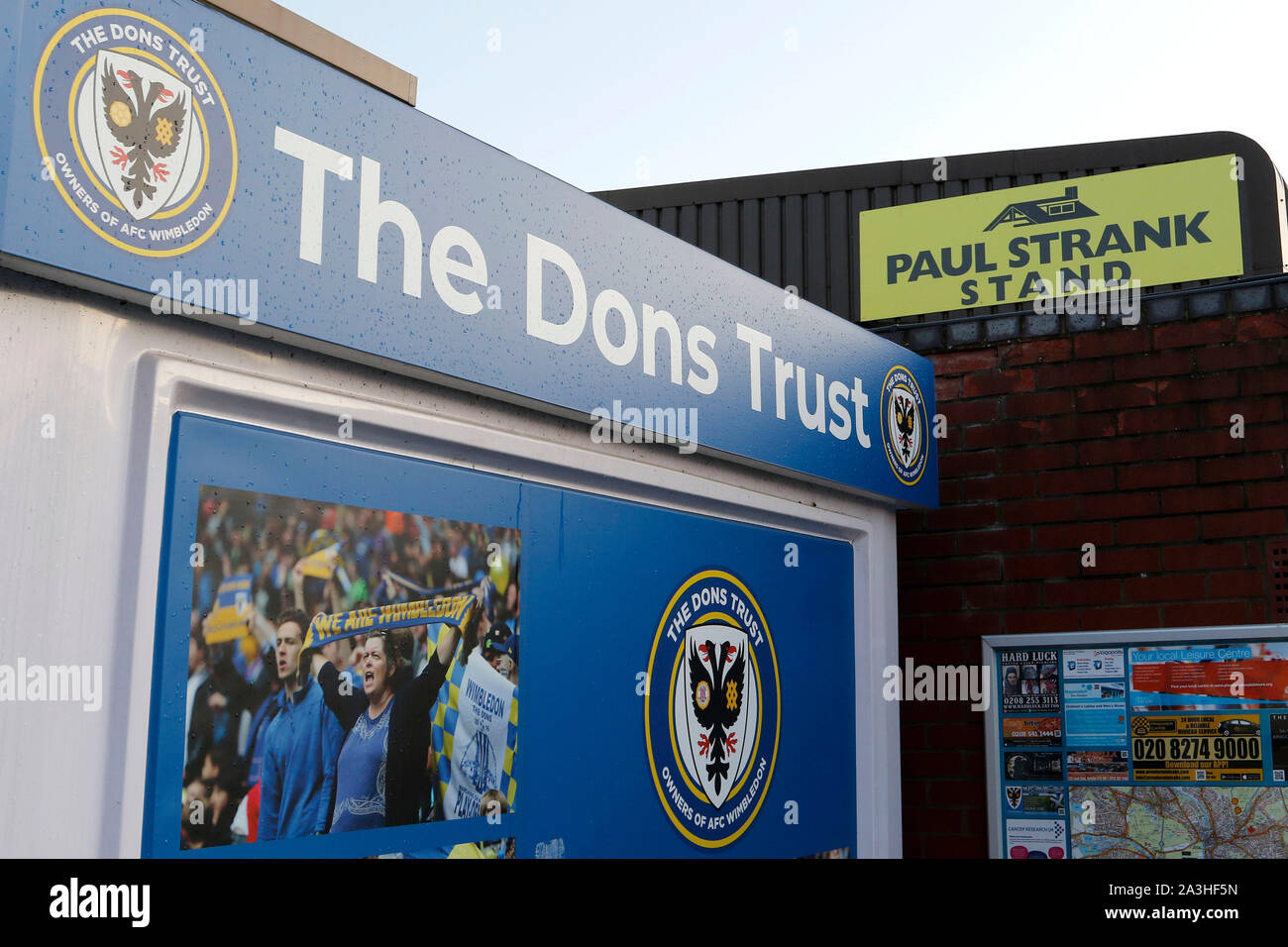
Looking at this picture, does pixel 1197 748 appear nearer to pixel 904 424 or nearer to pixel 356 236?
pixel 904 424

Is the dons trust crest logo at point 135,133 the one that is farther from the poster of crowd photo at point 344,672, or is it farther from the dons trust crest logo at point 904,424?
the dons trust crest logo at point 904,424

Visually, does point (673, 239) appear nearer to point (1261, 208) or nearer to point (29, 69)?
point (29, 69)

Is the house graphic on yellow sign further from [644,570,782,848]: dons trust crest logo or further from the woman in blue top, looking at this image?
the woman in blue top

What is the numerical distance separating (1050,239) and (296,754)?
5.12 metres

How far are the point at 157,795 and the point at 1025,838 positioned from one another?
3.16m

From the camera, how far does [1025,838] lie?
14.2 ft

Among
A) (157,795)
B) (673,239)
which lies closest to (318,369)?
(157,795)

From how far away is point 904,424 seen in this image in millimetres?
4469

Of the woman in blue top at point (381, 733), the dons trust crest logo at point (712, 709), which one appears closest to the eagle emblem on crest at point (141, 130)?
the woman in blue top at point (381, 733)
